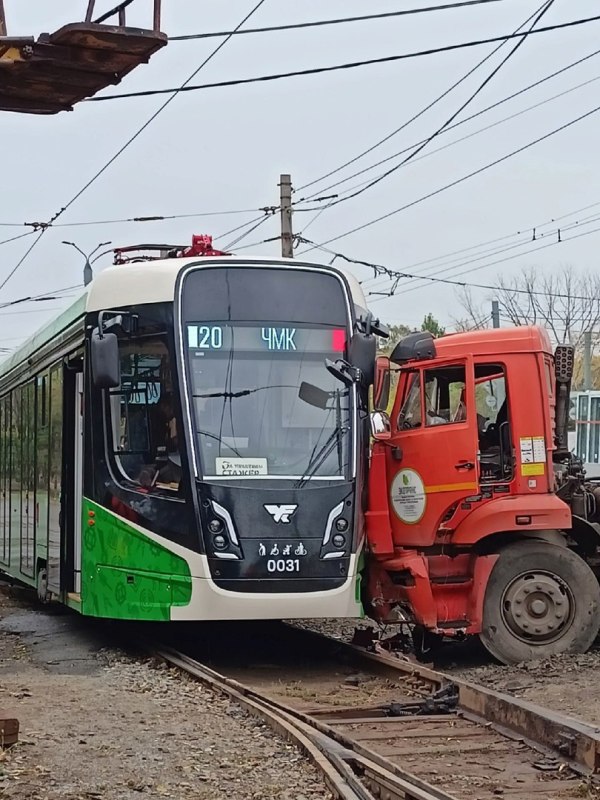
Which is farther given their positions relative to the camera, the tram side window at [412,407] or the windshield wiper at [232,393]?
the tram side window at [412,407]

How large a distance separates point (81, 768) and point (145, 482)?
4263mm

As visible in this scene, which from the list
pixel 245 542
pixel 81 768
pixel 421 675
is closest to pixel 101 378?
pixel 245 542

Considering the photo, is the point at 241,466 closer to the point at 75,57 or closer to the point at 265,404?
the point at 265,404

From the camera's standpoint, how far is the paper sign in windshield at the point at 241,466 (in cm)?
1069

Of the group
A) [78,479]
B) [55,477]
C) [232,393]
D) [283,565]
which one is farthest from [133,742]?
[55,477]

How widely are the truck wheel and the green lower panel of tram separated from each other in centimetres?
269

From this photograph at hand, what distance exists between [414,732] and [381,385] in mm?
3840

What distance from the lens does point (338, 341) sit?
11.3 metres

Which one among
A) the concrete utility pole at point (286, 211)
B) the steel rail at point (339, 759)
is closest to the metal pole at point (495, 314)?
the concrete utility pole at point (286, 211)

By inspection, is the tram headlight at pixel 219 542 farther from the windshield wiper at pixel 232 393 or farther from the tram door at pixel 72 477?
the tram door at pixel 72 477

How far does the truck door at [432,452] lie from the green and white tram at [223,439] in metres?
0.48

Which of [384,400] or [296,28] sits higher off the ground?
[296,28]

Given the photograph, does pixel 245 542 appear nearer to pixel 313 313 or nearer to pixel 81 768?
pixel 313 313

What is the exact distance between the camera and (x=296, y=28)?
13109 mm
